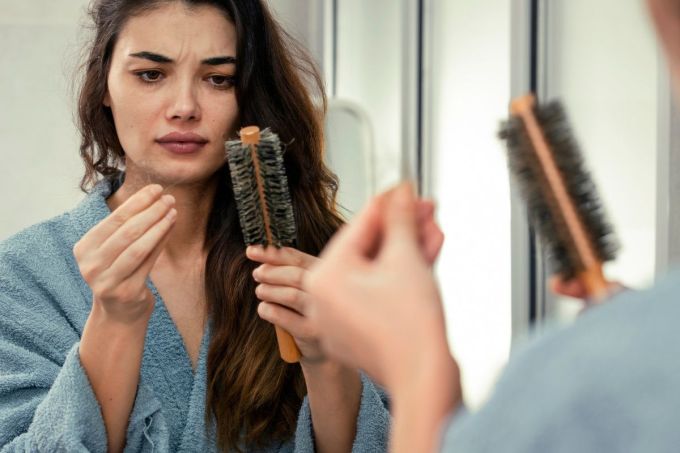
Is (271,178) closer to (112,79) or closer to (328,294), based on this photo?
(112,79)

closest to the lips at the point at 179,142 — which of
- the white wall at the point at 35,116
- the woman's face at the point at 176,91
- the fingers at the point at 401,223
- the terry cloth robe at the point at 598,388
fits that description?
the woman's face at the point at 176,91

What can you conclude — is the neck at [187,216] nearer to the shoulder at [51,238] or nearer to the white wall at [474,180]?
the shoulder at [51,238]

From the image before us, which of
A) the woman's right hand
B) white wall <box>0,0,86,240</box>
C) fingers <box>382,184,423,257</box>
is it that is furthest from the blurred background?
the woman's right hand

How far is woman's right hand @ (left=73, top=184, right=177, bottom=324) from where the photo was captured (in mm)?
1093

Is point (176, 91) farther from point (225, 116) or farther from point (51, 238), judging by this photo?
point (51, 238)

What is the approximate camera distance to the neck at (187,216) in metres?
1.42

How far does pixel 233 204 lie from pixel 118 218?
13.4 inches

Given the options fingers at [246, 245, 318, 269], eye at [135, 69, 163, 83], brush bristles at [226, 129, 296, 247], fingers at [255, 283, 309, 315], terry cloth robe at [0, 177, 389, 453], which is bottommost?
terry cloth robe at [0, 177, 389, 453]

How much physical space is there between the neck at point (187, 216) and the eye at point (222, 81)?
14 centimetres

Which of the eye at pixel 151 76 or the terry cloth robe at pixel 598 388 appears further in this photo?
the eye at pixel 151 76

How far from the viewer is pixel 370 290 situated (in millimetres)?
475

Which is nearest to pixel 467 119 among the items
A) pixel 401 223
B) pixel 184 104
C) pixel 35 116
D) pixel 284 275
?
pixel 184 104

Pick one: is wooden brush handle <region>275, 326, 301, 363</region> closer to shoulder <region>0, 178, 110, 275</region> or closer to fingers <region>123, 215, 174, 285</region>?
fingers <region>123, 215, 174, 285</region>

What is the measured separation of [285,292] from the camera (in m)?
1.09
